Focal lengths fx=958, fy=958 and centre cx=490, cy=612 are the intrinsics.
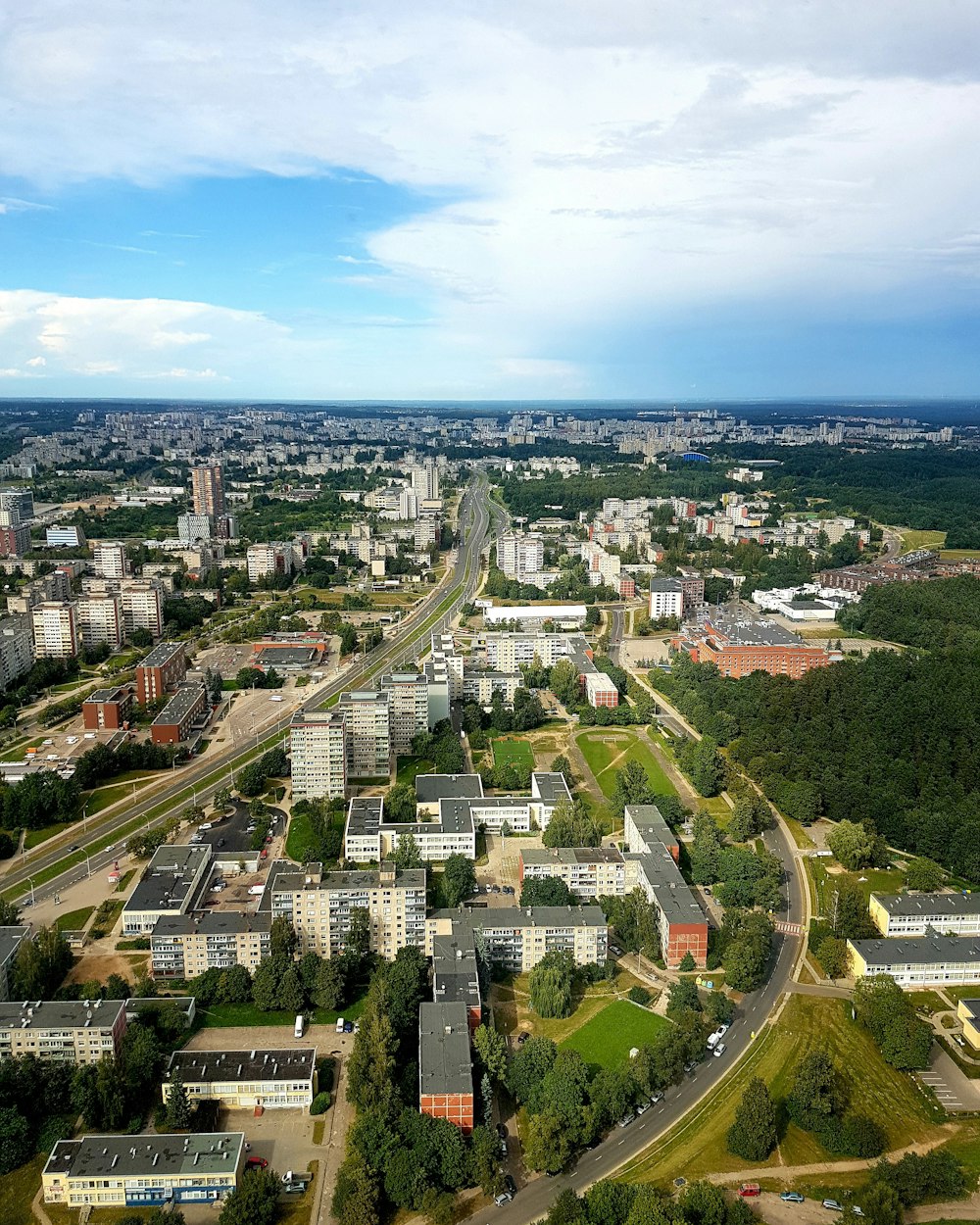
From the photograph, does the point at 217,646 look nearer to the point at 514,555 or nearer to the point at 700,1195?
the point at 514,555

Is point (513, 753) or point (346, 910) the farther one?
point (513, 753)

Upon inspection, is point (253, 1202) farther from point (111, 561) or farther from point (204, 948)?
point (111, 561)

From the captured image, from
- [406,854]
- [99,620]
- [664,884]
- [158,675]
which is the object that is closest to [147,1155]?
[406,854]

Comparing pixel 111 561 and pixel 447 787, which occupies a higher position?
pixel 111 561

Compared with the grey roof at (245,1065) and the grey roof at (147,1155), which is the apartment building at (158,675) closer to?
the grey roof at (245,1065)

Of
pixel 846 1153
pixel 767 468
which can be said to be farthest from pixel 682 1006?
pixel 767 468

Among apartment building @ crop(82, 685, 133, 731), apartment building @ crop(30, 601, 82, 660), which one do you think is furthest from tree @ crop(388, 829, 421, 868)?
apartment building @ crop(30, 601, 82, 660)
